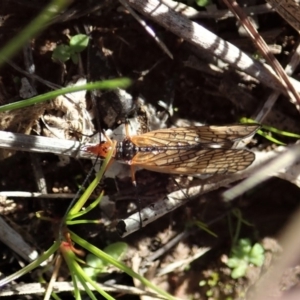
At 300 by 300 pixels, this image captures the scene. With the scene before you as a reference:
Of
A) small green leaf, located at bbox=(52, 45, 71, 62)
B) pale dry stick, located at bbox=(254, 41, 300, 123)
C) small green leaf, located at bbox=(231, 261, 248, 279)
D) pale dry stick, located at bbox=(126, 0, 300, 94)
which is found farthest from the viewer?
small green leaf, located at bbox=(231, 261, 248, 279)

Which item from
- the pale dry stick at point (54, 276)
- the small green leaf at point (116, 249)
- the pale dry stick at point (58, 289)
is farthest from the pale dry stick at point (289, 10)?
the pale dry stick at point (54, 276)

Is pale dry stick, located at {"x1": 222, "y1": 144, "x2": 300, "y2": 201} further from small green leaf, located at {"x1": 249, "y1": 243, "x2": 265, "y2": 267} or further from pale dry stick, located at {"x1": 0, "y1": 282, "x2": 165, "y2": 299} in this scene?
pale dry stick, located at {"x1": 0, "y1": 282, "x2": 165, "y2": 299}

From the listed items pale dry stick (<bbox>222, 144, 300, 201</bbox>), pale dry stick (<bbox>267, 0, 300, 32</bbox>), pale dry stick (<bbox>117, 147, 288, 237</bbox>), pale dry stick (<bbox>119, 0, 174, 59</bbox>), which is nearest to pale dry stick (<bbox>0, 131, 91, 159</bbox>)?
pale dry stick (<bbox>117, 147, 288, 237</bbox>)

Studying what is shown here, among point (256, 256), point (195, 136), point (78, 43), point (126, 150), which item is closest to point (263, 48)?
point (195, 136)

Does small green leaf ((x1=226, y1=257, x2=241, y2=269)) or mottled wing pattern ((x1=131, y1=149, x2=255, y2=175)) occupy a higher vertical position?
mottled wing pattern ((x1=131, y1=149, x2=255, y2=175))

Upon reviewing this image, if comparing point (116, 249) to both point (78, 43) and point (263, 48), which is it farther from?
point (263, 48)

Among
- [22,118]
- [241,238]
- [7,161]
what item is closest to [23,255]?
[7,161]

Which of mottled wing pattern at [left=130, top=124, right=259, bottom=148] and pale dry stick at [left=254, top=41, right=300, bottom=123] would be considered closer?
mottled wing pattern at [left=130, top=124, right=259, bottom=148]
